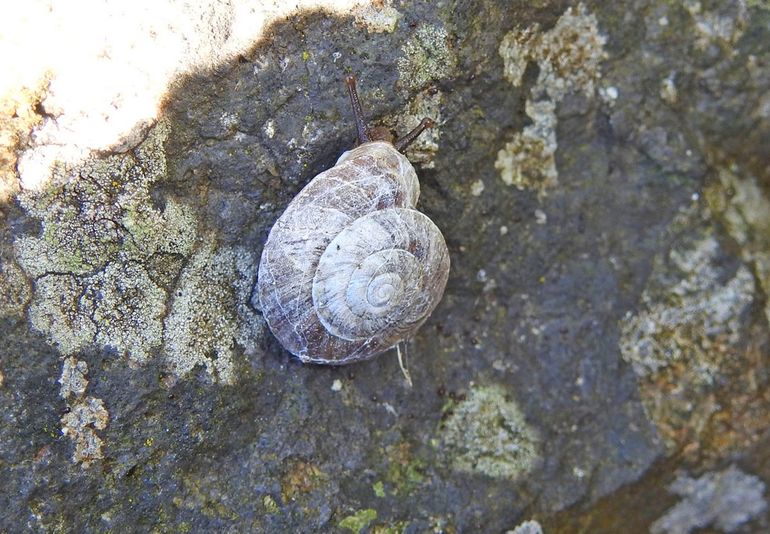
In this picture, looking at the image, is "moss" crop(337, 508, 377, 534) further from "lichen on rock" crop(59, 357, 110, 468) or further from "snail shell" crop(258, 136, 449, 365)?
"lichen on rock" crop(59, 357, 110, 468)

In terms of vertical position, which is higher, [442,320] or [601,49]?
[601,49]

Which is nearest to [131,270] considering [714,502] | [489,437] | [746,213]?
[489,437]

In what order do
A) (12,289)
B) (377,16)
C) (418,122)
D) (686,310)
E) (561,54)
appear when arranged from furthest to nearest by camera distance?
(686,310) < (561,54) < (418,122) < (377,16) < (12,289)

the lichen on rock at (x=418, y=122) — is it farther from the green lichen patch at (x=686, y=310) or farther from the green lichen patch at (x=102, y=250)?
the green lichen patch at (x=686, y=310)

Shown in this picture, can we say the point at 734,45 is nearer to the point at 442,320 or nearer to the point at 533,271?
the point at 533,271

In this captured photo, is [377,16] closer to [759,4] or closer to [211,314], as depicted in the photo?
[211,314]

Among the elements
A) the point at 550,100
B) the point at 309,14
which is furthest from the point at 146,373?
the point at 550,100

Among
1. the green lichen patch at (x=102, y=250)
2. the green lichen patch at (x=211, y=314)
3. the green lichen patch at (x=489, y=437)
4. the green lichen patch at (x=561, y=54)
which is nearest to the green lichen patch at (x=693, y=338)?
the green lichen patch at (x=489, y=437)
